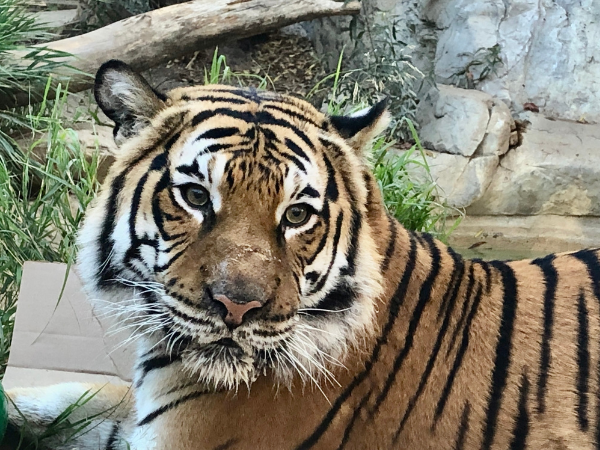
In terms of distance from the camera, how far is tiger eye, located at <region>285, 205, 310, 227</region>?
145 cm

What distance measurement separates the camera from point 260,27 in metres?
4.38

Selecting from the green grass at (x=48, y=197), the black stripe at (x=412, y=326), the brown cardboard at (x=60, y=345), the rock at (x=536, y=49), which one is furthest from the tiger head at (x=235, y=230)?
the rock at (x=536, y=49)

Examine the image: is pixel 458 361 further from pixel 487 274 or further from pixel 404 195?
pixel 404 195

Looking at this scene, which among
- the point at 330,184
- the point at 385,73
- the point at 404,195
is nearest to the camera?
the point at 330,184

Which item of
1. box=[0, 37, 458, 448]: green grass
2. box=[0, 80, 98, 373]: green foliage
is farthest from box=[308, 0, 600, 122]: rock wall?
box=[0, 80, 98, 373]: green foliage

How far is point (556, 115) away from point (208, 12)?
3.08m

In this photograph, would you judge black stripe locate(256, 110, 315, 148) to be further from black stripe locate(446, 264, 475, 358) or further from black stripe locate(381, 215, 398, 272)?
black stripe locate(446, 264, 475, 358)

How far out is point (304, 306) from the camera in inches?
59.0

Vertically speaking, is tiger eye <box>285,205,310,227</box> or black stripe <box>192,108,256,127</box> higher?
black stripe <box>192,108,256,127</box>

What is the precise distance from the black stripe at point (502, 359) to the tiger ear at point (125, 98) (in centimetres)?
100

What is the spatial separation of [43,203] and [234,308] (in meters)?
2.09

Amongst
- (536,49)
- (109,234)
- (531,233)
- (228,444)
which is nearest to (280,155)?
(109,234)

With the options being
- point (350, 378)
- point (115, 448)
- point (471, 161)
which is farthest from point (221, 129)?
point (471, 161)

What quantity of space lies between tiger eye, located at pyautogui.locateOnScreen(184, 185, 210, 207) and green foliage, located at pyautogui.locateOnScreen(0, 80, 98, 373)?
5.10 ft
